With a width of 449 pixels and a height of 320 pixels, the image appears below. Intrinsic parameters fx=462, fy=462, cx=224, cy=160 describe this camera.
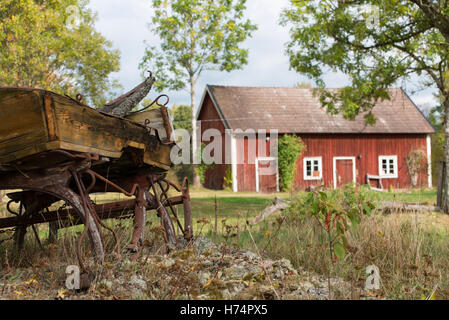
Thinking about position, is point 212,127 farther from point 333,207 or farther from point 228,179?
point 333,207

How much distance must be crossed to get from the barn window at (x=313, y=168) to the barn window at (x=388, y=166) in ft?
12.4

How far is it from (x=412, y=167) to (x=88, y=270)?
25.9 meters

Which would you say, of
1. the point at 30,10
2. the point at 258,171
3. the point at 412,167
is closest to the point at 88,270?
the point at 30,10

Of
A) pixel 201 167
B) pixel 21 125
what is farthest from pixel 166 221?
pixel 201 167

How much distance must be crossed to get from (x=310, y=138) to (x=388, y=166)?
17.0ft

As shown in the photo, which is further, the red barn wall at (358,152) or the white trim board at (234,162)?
the red barn wall at (358,152)

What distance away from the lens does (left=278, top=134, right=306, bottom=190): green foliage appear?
2348 centimetres

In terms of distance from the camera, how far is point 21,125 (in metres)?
3.20

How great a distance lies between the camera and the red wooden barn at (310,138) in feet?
77.6

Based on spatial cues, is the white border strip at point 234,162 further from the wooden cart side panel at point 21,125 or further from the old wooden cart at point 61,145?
the wooden cart side panel at point 21,125
